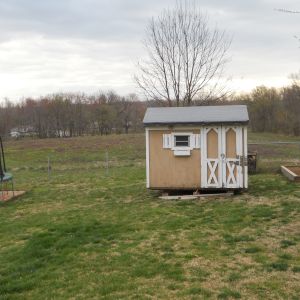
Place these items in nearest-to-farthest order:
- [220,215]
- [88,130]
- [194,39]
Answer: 1. [220,215]
2. [194,39]
3. [88,130]

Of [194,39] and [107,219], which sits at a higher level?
[194,39]

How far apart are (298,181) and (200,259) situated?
24.3 feet

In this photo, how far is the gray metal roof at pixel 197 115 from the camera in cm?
1082

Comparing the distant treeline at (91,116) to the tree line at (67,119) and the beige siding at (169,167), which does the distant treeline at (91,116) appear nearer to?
the tree line at (67,119)

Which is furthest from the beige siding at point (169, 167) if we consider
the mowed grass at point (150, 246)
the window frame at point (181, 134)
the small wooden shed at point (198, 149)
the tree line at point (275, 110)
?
the tree line at point (275, 110)

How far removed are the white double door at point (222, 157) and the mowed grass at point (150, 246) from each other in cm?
55

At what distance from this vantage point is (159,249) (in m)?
6.56

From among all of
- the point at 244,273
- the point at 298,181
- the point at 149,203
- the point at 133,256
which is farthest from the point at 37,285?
the point at 298,181

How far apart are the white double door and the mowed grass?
546 mm

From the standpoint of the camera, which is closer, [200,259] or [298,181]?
[200,259]

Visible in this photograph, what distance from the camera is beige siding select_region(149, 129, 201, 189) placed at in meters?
11.1

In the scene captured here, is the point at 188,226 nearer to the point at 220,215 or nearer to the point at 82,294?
the point at 220,215

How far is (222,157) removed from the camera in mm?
10898

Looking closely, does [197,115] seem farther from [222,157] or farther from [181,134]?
[222,157]
